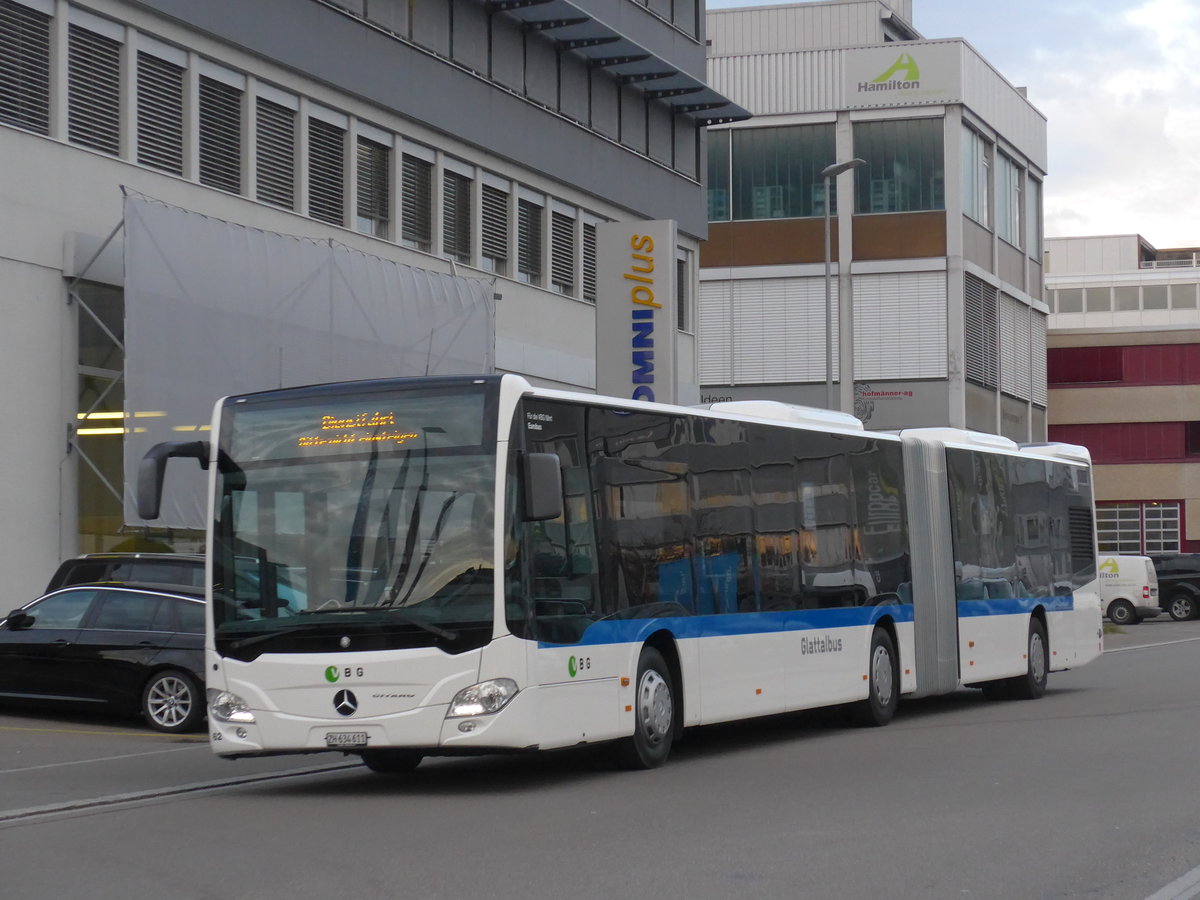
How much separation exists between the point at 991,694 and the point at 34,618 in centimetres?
1119

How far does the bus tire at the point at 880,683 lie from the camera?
1772 cm

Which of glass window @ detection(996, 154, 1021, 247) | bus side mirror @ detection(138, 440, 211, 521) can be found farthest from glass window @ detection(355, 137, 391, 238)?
glass window @ detection(996, 154, 1021, 247)

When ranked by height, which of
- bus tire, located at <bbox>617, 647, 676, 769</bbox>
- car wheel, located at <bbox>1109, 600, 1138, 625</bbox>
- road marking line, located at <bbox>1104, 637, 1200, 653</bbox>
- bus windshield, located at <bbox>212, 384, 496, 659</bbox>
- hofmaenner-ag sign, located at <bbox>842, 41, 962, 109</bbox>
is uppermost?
hofmaenner-ag sign, located at <bbox>842, 41, 962, 109</bbox>

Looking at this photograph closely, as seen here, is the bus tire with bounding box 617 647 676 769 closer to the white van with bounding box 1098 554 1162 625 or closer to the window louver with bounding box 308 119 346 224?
the window louver with bounding box 308 119 346 224

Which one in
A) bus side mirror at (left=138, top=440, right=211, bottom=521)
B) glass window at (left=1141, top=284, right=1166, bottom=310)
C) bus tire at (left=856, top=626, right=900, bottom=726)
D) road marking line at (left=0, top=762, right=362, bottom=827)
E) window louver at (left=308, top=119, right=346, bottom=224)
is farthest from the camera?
glass window at (left=1141, top=284, right=1166, bottom=310)

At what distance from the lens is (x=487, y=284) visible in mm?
32219

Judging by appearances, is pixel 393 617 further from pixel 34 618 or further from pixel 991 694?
pixel 991 694

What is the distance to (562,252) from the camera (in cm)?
3662

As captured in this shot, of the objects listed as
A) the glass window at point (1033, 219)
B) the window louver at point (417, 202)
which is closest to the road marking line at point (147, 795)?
the window louver at point (417, 202)

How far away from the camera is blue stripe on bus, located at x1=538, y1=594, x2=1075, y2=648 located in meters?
13.1

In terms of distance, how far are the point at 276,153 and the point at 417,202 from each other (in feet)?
13.8

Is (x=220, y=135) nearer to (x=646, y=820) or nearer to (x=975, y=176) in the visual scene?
(x=646, y=820)

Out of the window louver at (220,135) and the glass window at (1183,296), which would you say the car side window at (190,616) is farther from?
the glass window at (1183,296)

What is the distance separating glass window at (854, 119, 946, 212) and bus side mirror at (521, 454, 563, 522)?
46.6m
